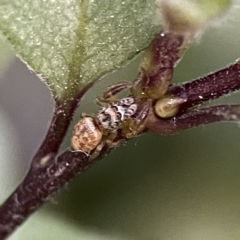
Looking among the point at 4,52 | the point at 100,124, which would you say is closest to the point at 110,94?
the point at 100,124

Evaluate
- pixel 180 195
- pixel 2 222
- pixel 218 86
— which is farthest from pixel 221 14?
pixel 180 195

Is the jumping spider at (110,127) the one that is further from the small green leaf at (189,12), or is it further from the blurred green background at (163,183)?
the blurred green background at (163,183)

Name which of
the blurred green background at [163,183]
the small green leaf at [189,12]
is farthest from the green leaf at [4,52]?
the small green leaf at [189,12]

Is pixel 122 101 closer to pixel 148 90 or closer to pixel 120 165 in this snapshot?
pixel 148 90

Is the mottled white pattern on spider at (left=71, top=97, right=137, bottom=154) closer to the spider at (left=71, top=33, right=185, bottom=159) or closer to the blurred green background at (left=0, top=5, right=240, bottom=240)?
the spider at (left=71, top=33, right=185, bottom=159)

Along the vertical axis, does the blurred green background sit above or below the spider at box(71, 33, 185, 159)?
below

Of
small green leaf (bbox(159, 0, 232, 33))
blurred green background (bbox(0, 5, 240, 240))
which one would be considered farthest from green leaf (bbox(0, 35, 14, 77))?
small green leaf (bbox(159, 0, 232, 33))
